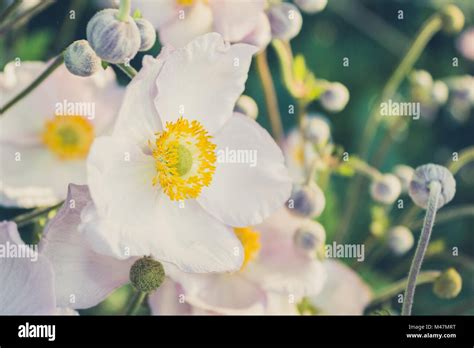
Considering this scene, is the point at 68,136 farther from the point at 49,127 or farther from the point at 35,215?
the point at 35,215

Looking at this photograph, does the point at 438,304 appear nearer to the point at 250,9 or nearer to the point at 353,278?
the point at 353,278

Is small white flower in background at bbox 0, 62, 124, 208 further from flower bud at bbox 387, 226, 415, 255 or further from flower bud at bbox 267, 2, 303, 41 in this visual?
flower bud at bbox 387, 226, 415, 255

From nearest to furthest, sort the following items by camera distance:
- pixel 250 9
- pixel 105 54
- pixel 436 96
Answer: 1. pixel 105 54
2. pixel 250 9
3. pixel 436 96

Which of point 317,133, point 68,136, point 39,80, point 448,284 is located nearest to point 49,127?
point 68,136

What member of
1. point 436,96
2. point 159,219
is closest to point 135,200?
point 159,219

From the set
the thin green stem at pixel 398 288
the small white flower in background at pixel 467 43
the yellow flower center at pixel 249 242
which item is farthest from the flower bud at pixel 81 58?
the small white flower in background at pixel 467 43

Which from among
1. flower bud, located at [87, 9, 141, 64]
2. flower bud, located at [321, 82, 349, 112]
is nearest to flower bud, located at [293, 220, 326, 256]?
flower bud, located at [321, 82, 349, 112]
